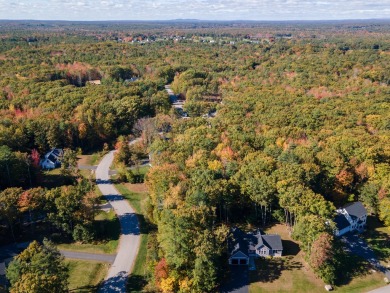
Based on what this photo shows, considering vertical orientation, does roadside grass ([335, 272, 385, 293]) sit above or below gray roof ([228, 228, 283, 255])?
below

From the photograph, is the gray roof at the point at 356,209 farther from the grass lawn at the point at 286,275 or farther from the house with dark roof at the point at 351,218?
the grass lawn at the point at 286,275

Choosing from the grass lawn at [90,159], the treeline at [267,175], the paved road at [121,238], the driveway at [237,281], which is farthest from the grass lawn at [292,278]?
the grass lawn at [90,159]

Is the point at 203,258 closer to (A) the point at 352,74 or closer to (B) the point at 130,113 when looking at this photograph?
(B) the point at 130,113

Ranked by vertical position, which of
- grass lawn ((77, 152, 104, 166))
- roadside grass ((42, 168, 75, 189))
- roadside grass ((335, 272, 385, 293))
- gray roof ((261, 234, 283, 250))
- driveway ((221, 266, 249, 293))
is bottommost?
driveway ((221, 266, 249, 293))

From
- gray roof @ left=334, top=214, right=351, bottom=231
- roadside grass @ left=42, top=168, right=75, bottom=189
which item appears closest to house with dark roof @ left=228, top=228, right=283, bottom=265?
gray roof @ left=334, top=214, right=351, bottom=231

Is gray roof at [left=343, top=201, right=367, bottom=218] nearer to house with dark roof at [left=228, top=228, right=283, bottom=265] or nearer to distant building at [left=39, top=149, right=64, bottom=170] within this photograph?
house with dark roof at [left=228, top=228, right=283, bottom=265]

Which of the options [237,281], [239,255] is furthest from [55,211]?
[237,281]
